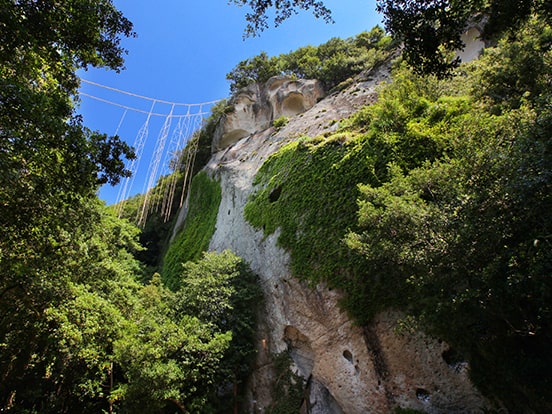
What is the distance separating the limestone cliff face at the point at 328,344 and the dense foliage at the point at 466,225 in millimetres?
720

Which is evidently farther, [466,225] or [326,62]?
[326,62]

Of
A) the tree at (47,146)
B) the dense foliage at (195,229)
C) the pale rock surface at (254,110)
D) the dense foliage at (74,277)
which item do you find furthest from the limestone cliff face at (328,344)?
the pale rock surface at (254,110)

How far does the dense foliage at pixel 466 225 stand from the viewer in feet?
16.3

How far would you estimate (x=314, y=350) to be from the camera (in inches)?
394

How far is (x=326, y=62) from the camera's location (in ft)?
87.6

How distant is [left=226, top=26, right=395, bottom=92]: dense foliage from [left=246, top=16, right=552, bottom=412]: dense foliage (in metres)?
13.7

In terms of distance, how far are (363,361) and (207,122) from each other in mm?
27003

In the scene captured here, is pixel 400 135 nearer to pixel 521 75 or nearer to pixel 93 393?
pixel 521 75

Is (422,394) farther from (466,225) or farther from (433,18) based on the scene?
(433,18)

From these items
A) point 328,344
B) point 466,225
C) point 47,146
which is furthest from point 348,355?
point 47,146

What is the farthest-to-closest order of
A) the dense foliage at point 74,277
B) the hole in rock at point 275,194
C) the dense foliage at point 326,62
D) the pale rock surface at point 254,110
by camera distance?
the pale rock surface at point 254,110, the dense foliage at point 326,62, the hole in rock at point 275,194, the dense foliage at point 74,277

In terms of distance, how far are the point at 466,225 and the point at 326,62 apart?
2444 centimetres

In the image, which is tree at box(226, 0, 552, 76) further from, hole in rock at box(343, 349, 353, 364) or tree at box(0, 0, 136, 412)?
hole in rock at box(343, 349, 353, 364)

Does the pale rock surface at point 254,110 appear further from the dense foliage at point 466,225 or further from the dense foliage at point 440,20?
the dense foliage at point 440,20
